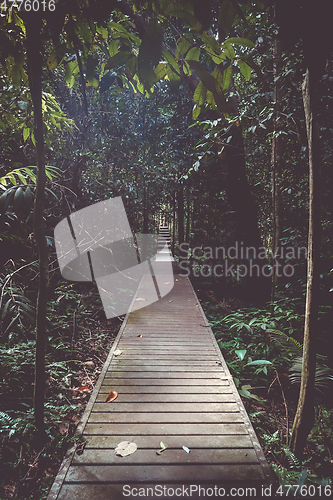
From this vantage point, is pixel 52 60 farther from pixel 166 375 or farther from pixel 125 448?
pixel 166 375

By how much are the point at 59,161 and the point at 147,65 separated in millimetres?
6160

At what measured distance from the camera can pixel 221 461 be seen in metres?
1.82

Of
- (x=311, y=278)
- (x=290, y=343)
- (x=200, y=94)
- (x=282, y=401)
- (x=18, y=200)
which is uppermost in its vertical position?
(x=200, y=94)

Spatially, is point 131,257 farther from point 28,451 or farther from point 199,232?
point 28,451

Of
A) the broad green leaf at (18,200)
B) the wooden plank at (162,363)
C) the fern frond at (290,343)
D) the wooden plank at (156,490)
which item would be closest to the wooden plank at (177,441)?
the wooden plank at (156,490)

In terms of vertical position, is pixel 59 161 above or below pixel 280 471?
above

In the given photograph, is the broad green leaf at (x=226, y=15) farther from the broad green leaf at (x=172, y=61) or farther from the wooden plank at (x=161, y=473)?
the wooden plank at (x=161, y=473)

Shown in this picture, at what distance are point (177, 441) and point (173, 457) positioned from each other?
15 centimetres

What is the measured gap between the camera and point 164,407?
240 cm

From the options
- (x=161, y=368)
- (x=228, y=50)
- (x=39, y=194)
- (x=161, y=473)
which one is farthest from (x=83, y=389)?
(x=228, y=50)

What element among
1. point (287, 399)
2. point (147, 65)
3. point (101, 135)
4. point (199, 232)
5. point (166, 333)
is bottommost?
point (287, 399)

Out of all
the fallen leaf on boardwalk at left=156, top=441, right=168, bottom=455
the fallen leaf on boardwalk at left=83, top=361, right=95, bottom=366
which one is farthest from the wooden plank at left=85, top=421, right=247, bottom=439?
the fallen leaf on boardwalk at left=83, top=361, right=95, bottom=366

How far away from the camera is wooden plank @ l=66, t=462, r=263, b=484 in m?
1.68

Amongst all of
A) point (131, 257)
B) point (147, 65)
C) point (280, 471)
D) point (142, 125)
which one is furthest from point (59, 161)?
point (280, 471)
